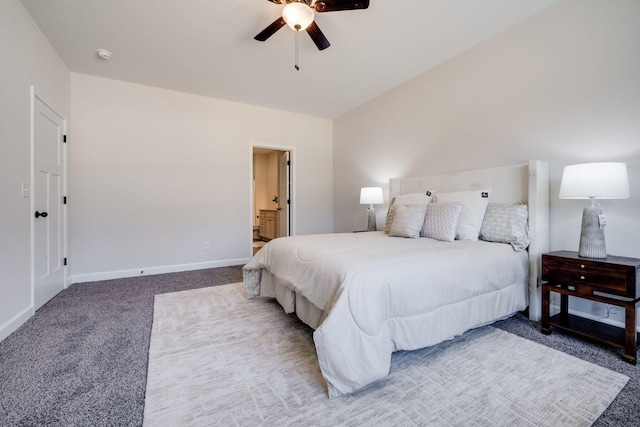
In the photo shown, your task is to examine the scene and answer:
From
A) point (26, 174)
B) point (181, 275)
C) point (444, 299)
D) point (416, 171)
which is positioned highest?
point (416, 171)

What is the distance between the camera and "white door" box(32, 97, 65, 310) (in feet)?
8.27

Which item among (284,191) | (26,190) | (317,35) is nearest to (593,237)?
(317,35)

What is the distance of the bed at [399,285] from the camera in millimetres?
1343

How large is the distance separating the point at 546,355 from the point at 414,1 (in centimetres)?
277

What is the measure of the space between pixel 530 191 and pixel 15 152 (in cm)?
416

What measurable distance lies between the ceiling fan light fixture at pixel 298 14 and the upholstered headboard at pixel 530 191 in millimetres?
2113

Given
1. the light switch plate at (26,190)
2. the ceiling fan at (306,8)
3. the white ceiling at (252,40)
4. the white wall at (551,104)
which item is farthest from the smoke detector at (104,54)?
the white wall at (551,104)

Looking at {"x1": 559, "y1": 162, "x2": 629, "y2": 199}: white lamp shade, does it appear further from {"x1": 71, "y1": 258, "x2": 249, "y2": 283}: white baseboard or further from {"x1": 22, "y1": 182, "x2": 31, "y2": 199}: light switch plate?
{"x1": 22, "y1": 182, "x2": 31, "y2": 199}: light switch plate

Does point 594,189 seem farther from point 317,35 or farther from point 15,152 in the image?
point 15,152

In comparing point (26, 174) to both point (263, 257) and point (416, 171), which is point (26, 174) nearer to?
point (263, 257)

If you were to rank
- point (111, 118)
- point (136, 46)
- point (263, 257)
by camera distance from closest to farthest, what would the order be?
point (263, 257), point (136, 46), point (111, 118)

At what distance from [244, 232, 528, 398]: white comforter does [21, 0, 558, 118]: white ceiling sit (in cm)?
200

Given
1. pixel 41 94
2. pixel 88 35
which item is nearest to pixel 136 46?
pixel 88 35

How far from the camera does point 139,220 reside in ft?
12.3
